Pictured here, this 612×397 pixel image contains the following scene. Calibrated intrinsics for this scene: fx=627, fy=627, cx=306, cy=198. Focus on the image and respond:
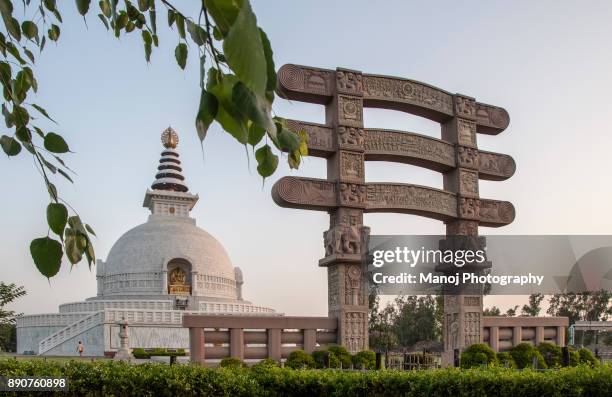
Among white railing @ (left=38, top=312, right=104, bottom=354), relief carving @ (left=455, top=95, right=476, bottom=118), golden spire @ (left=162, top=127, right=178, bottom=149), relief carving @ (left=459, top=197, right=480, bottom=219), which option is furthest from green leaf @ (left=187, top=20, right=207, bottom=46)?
golden spire @ (left=162, top=127, right=178, bottom=149)

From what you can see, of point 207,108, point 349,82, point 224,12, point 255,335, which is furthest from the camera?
point 349,82

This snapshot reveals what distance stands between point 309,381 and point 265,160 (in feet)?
22.3

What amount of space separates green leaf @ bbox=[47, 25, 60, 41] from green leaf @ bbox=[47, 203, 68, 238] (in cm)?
184

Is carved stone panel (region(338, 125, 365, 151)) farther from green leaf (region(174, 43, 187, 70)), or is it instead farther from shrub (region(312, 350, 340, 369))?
green leaf (region(174, 43, 187, 70))

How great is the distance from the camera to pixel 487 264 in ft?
→ 51.5

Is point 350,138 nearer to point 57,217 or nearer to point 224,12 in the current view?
point 57,217

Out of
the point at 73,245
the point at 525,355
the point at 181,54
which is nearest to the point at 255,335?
the point at 525,355

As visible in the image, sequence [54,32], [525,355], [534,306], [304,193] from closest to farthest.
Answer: [54,32]
[304,193]
[525,355]
[534,306]

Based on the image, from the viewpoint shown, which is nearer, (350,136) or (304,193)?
(304,193)

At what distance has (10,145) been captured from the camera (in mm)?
2141

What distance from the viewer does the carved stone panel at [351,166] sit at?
1444 centimetres

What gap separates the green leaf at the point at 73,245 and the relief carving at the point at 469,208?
1491cm

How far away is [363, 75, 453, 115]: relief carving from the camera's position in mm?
15320

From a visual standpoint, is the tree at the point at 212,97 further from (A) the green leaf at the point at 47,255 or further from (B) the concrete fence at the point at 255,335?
(B) the concrete fence at the point at 255,335
